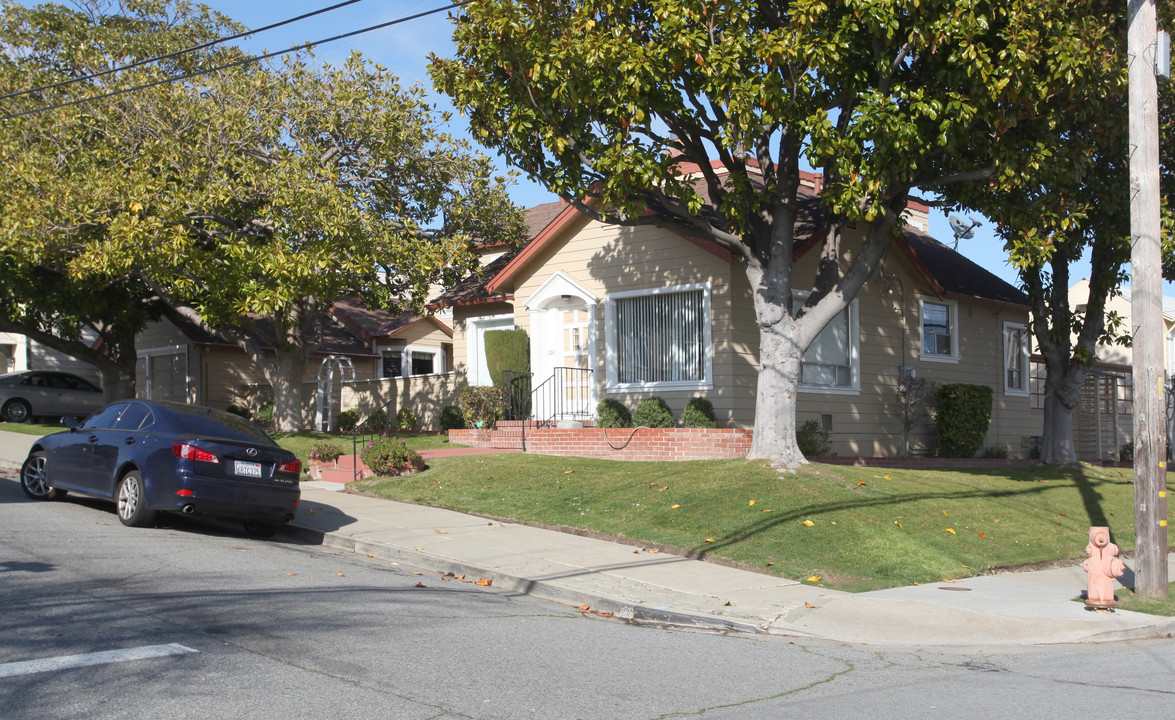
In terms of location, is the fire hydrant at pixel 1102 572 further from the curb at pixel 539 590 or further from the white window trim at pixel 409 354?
the white window trim at pixel 409 354

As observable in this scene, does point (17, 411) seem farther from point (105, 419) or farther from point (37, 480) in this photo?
point (105, 419)

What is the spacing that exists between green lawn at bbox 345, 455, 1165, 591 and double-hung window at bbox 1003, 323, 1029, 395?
7.54 meters

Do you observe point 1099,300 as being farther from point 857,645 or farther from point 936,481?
point 857,645

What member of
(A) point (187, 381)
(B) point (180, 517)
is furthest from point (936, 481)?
(A) point (187, 381)

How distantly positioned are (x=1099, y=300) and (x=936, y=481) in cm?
596

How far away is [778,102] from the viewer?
1244cm

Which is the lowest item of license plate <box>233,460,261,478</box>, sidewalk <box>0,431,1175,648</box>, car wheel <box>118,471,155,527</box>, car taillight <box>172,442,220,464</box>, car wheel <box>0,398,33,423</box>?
sidewalk <box>0,431,1175,648</box>

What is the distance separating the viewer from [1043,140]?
44.1 ft

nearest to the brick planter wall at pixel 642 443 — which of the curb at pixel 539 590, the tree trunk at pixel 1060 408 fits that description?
the curb at pixel 539 590

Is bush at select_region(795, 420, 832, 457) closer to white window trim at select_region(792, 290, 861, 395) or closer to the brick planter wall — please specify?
white window trim at select_region(792, 290, 861, 395)

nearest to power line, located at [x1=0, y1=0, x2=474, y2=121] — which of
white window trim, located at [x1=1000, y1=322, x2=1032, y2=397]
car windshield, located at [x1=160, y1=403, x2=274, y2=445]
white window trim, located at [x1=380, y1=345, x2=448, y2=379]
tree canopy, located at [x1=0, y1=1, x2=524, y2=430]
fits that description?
tree canopy, located at [x1=0, y1=1, x2=524, y2=430]

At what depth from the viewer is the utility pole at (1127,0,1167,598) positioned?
9.69 meters

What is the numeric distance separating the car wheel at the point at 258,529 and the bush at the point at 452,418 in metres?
10.3

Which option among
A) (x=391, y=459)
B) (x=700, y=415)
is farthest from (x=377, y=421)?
(x=700, y=415)
